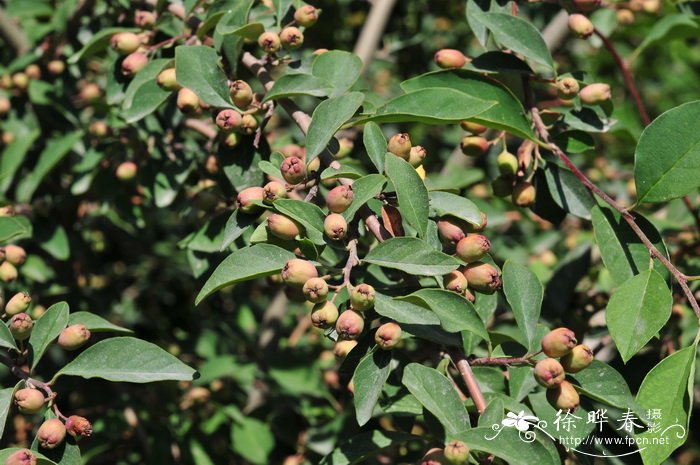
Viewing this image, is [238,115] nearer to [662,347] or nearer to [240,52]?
[240,52]

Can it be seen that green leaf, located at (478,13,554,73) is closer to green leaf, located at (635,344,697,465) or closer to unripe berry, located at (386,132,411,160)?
unripe berry, located at (386,132,411,160)

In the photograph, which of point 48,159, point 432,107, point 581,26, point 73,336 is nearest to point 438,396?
point 432,107

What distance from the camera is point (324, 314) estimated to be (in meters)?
1.06

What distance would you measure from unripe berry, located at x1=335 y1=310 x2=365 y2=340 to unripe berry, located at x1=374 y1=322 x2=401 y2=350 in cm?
4

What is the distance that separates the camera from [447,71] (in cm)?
Answer: 134

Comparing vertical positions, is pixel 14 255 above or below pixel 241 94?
below

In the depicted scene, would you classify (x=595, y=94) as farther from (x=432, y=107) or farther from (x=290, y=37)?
(x=290, y=37)

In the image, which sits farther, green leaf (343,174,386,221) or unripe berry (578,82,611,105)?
unripe berry (578,82,611,105)

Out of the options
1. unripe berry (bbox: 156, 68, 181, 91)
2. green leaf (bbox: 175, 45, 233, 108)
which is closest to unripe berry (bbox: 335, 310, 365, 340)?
green leaf (bbox: 175, 45, 233, 108)

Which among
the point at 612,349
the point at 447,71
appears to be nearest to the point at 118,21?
the point at 447,71

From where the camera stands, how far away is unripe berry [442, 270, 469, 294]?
1.10 meters

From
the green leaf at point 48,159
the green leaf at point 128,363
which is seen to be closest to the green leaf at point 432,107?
the green leaf at point 128,363

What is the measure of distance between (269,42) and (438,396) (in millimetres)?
648

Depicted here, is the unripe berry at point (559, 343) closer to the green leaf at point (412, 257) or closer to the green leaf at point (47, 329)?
the green leaf at point (412, 257)
